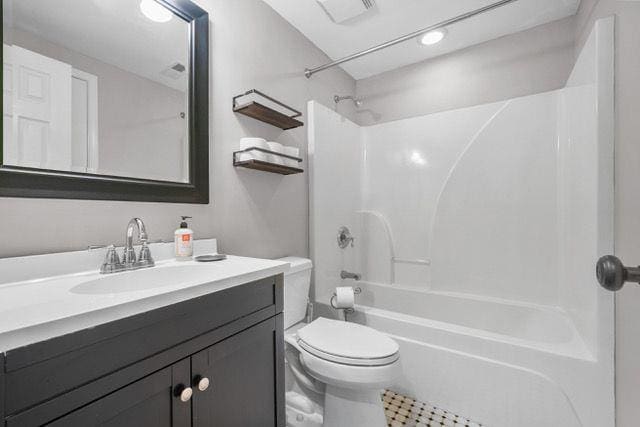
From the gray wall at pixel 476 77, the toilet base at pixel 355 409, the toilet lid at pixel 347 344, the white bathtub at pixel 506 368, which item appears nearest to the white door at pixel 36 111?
the toilet lid at pixel 347 344

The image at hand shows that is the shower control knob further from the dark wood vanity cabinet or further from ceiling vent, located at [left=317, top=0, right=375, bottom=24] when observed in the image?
ceiling vent, located at [left=317, top=0, right=375, bottom=24]

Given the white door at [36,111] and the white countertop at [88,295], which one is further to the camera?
the white door at [36,111]

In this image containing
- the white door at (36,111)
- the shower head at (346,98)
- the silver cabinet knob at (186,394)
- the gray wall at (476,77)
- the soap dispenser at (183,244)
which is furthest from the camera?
the shower head at (346,98)

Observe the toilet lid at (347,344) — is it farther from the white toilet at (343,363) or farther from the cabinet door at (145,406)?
the cabinet door at (145,406)

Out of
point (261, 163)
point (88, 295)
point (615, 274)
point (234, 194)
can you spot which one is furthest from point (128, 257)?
point (615, 274)

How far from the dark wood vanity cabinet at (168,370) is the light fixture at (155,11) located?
1206 millimetres

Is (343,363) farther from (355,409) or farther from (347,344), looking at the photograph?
(355,409)

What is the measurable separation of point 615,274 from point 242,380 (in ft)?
3.29

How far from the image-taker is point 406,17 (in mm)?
1884

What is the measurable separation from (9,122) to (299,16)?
5.38 ft

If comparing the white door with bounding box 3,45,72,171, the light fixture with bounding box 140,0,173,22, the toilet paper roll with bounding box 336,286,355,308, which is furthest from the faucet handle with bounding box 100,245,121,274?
the toilet paper roll with bounding box 336,286,355,308

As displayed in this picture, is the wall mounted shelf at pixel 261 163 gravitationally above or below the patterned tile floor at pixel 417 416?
above

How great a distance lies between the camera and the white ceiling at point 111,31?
901 millimetres

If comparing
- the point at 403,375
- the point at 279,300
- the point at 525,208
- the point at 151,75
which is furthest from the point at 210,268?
the point at 525,208
